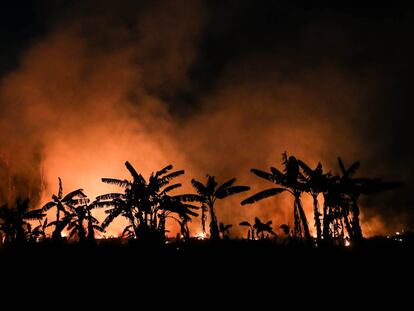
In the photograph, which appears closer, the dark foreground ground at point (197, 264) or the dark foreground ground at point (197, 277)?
the dark foreground ground at point (197, 277)

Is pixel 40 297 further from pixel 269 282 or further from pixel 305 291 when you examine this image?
pixel 305 291

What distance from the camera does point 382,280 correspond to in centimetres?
988

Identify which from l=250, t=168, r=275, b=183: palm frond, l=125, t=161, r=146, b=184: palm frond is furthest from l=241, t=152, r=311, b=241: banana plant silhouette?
l=125, t=161, r=146, b=184: palm frond

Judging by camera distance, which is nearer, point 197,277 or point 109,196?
point 197,277

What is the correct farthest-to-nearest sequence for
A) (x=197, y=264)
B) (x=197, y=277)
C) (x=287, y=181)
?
(x=287, y=181), (x=197, y=264), (x=197, y=277)

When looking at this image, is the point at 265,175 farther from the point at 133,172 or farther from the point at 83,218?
the point at 83,218

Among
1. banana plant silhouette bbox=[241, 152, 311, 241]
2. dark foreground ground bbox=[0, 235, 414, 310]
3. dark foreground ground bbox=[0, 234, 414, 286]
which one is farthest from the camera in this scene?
banana plant silhouette bbox=[241, 152, 311, 241]

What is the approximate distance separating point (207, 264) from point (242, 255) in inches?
73.6

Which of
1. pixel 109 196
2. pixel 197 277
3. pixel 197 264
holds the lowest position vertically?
pixel 197 277

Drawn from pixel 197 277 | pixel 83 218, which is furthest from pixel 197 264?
pixel 83 218

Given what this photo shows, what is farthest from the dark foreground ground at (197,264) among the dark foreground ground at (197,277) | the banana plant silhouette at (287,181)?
the banana plant silhouette at (287,181)

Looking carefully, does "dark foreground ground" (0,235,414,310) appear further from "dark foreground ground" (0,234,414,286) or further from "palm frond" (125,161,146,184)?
"palm frond" (125,161,146,184)

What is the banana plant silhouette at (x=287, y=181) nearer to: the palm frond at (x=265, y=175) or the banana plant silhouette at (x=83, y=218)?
the palm frond at (x=265, y=175)

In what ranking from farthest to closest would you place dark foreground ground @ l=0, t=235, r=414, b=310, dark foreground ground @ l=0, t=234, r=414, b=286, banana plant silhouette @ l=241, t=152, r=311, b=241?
1. banana plant silhouette @ l=241, t=152, r=311, b=241
2. dark foreground ground @ l=0, t=234, r=414, b=286
3. dark foreground ground @ l=0, t=235, r=414, b=310
